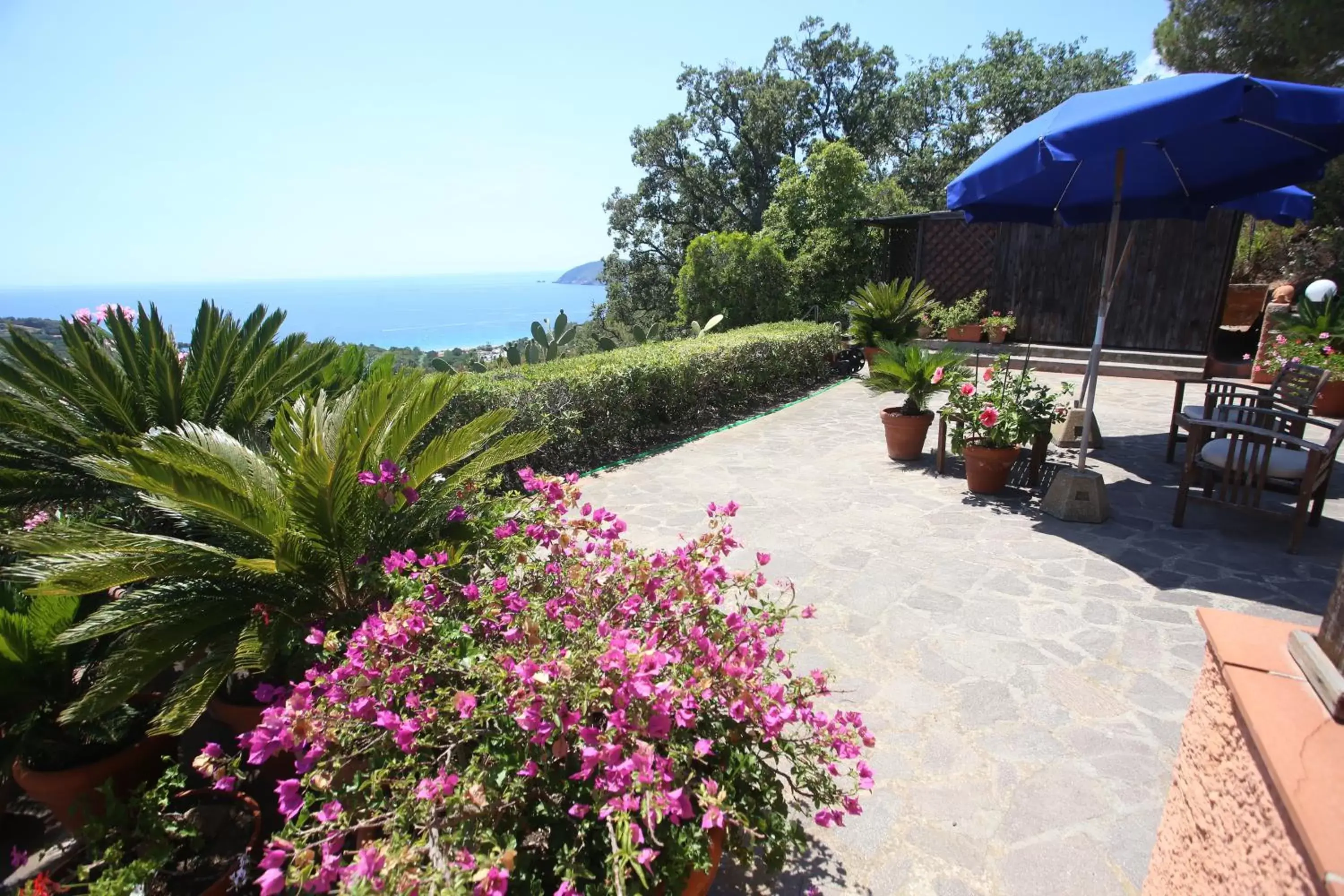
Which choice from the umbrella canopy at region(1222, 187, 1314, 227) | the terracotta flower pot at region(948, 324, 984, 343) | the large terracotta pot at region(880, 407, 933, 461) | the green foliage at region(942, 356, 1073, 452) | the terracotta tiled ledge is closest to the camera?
the terracotta tiled ledge

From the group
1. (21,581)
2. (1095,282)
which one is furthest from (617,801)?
(1095,282)

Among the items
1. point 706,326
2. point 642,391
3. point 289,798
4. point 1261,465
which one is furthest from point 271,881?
point 706,326

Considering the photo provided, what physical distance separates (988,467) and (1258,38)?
12424mm

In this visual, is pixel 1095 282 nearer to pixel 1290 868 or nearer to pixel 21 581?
pixel 1290 868

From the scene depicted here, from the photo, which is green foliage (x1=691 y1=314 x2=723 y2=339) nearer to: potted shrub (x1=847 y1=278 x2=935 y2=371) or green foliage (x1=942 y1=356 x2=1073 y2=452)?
potted shrub (x1=847 y1=278 x2=935 y2=371)

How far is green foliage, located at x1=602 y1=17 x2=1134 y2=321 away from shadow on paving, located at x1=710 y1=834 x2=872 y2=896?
73.6ft

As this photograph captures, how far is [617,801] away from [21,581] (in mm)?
2697

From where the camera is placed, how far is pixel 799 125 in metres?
24.7

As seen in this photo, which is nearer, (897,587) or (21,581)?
(21,581)

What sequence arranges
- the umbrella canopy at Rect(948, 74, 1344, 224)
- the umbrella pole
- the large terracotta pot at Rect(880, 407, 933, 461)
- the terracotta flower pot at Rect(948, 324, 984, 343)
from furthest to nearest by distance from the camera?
1. the terracotta flower pot at Rect(948, 324, 984, 343)
2. the large terracotta pot at Rect(880, 407, 933, 461)
3. the umbrella pole
4. the umbrella canopy at Rect(948, 74, 1344, 224)

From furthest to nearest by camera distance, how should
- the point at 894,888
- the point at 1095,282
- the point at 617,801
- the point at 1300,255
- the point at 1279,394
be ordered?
the point at 1300,255, the point at 1095,282, the point at 1279,394, the point at 894,888, the point at 617,801

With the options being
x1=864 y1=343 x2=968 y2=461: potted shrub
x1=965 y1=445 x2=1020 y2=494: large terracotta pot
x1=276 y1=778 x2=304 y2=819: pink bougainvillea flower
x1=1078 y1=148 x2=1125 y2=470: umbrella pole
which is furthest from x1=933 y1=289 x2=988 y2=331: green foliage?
x1=276 y1=778 x2=304 y2=819: pink bougainvillea flower

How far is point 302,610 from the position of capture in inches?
91.9

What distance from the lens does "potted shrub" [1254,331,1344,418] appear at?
6.79m
